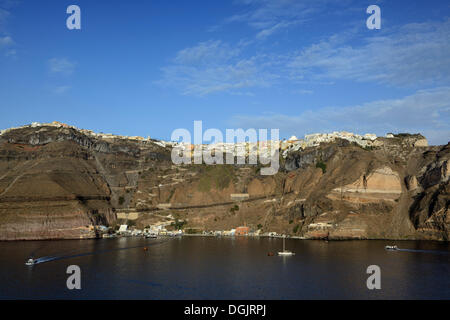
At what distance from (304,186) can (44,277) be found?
116041 millimetres

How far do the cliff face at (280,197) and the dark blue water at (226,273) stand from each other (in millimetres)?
24902

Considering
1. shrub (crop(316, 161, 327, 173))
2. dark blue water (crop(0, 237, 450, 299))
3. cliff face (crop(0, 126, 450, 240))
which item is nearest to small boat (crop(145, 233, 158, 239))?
cliff face (crop(0, 126, 450, 240))

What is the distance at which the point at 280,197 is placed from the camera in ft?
598

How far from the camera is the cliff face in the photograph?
141 m

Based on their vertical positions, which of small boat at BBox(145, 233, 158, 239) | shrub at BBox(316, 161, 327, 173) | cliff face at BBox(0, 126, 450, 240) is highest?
shrub at BBox(316, 161, 327, 173)

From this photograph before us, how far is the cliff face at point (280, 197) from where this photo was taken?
5566 inches

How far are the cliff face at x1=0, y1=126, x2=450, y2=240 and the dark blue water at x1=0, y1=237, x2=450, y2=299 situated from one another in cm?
2490

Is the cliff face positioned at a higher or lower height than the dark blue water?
higher

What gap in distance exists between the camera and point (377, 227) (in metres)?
142

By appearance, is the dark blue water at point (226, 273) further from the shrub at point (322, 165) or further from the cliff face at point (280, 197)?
the shrub at point (322, 165)

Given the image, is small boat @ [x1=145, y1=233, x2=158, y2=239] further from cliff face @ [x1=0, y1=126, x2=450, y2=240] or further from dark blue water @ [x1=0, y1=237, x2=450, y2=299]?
dark blue water @ [x1=0, y1=237, x2=450, y2=299]

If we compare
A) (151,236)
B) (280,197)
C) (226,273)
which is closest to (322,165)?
(280,197)
